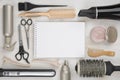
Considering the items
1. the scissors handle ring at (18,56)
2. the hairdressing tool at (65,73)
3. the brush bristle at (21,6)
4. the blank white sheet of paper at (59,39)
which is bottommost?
the hairdressing tool at (65,73)

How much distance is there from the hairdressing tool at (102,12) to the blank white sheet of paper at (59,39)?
41 millimetres

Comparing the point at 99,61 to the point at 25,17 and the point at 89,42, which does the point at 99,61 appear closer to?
the point at 89,42

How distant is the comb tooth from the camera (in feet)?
2.86

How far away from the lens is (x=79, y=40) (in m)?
0.92

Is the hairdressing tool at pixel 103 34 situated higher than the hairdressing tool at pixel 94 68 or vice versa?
the hairdressing tool at pixel 103 34

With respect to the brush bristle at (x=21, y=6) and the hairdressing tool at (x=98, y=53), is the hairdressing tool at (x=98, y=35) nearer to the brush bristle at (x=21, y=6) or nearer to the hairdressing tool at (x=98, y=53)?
the hairdressing tool at (x=98, y=53)

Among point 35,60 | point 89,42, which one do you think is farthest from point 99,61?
point 35,60

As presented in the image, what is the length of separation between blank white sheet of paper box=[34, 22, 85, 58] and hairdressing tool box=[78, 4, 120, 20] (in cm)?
4

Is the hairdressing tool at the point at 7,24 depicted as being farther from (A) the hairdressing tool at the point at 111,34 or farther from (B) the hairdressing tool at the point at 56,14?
(A) the hairdressing tool at the point at 111,34

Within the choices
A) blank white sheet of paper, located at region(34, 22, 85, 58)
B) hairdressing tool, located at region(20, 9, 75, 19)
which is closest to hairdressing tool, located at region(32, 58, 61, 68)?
blank white sheet of paper, located at region(34, 22, 85, 58)

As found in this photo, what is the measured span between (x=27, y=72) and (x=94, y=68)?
0.17 metres

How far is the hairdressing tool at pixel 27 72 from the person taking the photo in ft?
2.92

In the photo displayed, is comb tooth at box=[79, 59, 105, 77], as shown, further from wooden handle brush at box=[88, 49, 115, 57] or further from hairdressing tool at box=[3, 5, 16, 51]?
hairdressing tool at box=[3, 5, 16, 51]

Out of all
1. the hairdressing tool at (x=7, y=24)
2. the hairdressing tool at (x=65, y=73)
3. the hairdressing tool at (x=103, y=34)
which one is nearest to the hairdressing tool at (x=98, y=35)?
the hairdressing tool at (x=103, y=34)
